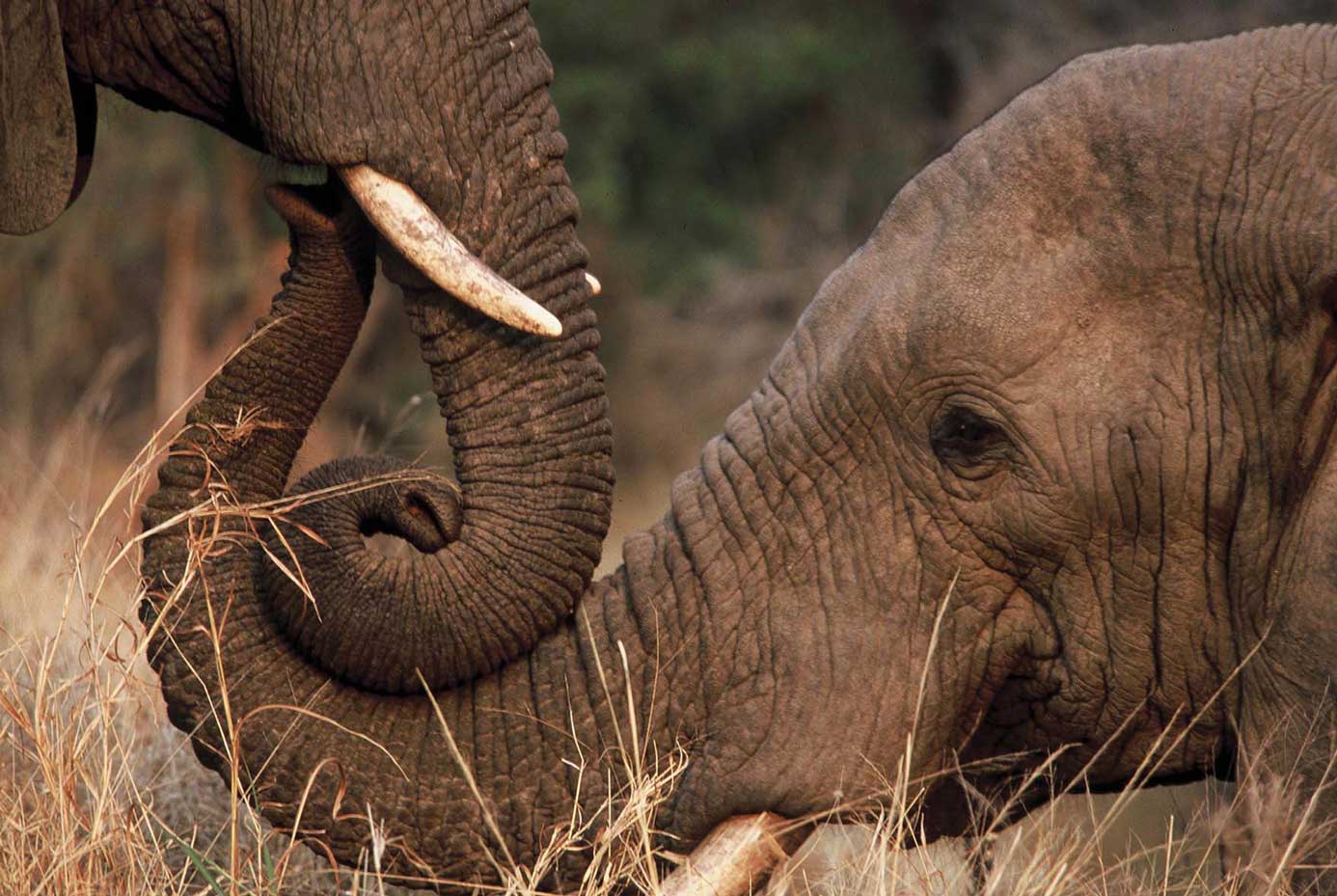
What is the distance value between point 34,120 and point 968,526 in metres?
1.87

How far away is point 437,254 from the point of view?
11.4 ft

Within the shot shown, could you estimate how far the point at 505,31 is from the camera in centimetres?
362

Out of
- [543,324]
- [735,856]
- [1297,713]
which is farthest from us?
[543,324]

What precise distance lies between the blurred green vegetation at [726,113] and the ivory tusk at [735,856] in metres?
11.9

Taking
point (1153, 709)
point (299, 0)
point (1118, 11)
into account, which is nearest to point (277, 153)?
point (299, 0)

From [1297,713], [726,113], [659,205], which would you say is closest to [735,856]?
[1297,713]

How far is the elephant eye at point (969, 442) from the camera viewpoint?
3.39 metres

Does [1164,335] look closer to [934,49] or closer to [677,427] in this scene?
[677,427]

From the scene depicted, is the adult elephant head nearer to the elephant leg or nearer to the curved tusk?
the curved tusk

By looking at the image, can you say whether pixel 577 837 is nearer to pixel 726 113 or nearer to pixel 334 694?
pixel 334 694

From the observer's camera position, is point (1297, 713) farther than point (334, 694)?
No

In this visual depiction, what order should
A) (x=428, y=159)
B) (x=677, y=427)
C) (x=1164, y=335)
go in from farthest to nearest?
(x=677, y=427), (x=428, y=159), (x=1164, y=335)

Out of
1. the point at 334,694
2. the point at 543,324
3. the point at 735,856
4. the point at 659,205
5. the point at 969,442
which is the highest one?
the point at 543,324

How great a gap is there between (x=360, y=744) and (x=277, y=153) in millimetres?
1057
